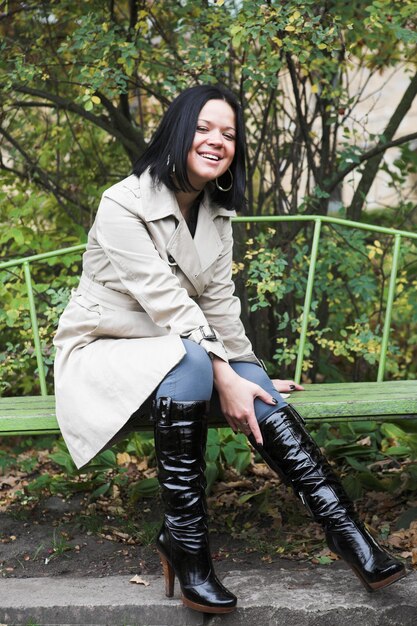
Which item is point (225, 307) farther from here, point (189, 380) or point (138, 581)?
point (138, 581)

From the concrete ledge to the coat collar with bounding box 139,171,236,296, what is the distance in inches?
39.2

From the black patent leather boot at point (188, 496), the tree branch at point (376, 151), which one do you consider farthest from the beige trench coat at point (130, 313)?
the tree branch at point (376, 151)

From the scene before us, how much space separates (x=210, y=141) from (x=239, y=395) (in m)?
0.81

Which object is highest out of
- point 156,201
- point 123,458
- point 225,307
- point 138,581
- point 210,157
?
point 210,157

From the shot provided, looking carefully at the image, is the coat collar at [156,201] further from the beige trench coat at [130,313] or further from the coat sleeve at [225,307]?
the coat sleeve at [225,307]

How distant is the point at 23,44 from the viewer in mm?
4598

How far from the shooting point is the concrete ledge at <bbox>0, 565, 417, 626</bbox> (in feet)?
8.93

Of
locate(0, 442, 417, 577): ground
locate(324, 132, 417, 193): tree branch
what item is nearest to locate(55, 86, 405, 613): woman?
locate(0, 442, 417, 577): ground

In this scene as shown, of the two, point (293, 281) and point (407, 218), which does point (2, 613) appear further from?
point (407, 218)

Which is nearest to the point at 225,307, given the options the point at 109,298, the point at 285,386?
the point at 285,386

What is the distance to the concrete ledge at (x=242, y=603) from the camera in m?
2.72

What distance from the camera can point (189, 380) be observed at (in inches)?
104

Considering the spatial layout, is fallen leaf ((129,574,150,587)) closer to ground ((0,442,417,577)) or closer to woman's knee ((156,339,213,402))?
ground ((0,442,417,577))

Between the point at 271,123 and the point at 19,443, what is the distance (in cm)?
214
